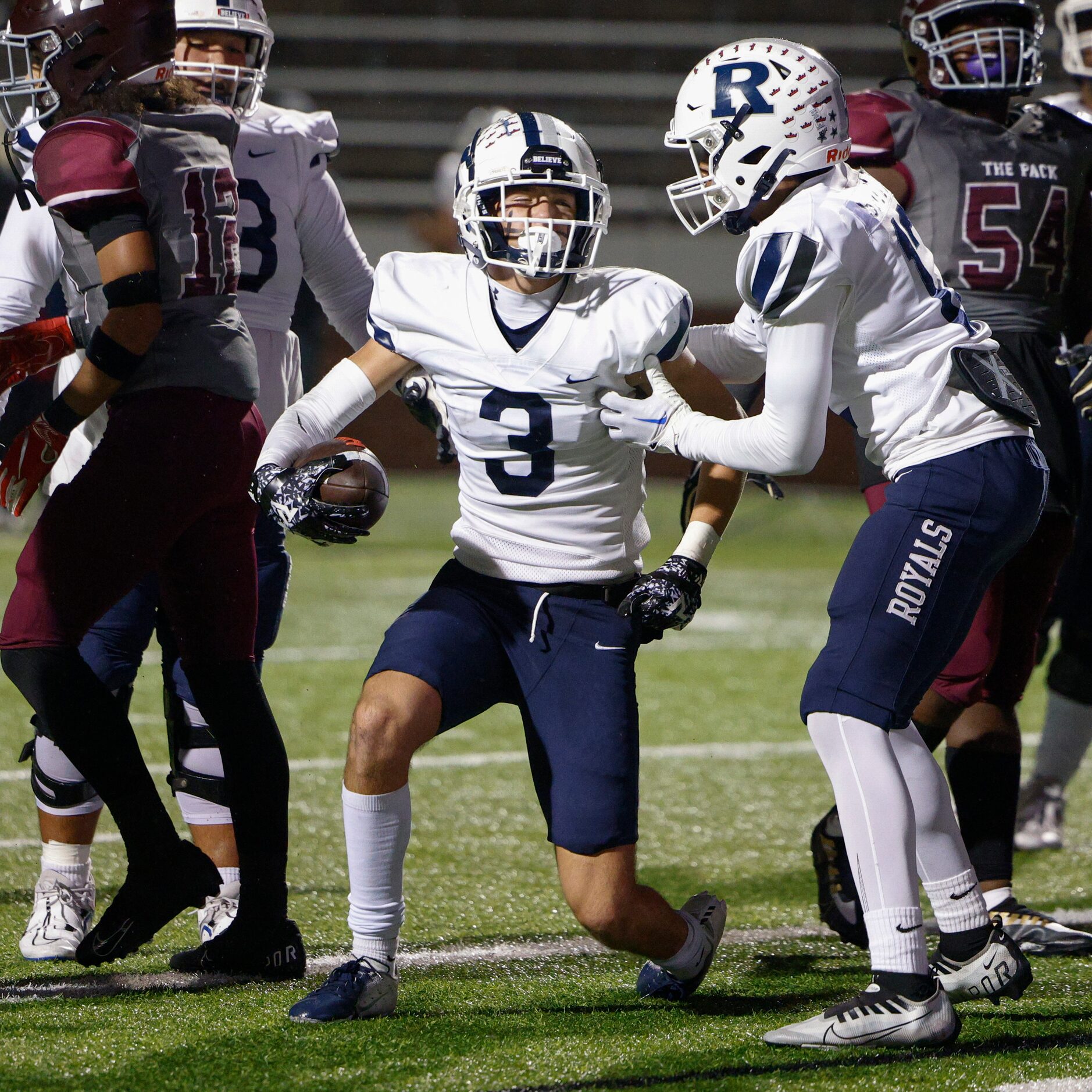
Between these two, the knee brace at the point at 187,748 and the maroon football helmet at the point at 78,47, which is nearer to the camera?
the maroon football helmet at the point at 78,47

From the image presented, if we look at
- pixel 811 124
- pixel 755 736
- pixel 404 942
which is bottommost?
pixel 755 736

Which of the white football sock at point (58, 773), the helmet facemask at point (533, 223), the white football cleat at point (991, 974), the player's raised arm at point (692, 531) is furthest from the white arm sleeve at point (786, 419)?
the white football sock at point (58, 773)

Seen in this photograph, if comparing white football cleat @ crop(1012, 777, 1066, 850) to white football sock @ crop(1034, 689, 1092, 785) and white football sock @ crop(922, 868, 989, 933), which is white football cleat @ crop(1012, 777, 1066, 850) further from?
white football sock @ crop(922, 868, 989, 933)

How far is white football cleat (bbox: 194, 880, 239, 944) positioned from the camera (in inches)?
108

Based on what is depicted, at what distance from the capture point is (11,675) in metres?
2.41

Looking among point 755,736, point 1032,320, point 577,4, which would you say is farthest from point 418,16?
point 1032,320

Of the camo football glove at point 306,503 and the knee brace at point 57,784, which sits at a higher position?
the camo football glove at point 306,503

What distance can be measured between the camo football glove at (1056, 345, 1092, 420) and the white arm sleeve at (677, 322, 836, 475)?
103cm

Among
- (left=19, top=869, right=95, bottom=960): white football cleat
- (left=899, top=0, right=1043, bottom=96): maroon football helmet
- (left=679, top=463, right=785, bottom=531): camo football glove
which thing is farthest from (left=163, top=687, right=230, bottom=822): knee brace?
(left=899, top=0, right=1043, bottom=96): maroon football helmet

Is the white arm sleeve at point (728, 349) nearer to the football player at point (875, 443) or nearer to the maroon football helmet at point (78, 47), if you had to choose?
the football player at point (875, 443)

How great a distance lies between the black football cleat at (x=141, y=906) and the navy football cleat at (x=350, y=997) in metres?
0.26

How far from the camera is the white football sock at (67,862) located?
2812 mm

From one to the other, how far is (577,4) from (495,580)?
12.6 m

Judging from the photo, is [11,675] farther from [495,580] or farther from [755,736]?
[755,736]
